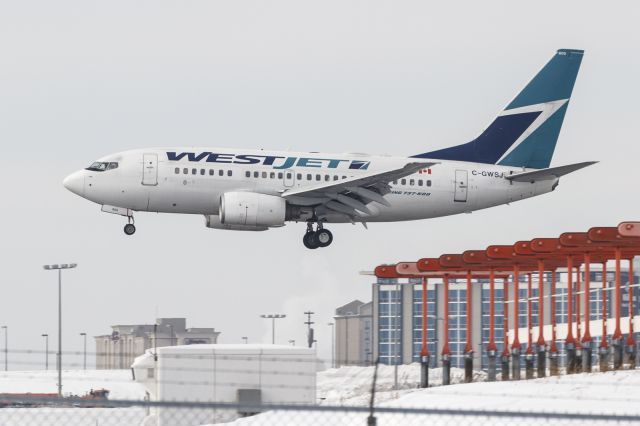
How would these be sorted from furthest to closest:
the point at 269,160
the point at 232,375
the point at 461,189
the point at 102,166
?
1. the point at 461,189
2. the point at 269,160
3. the point at 102,166
4. the point at 232,375

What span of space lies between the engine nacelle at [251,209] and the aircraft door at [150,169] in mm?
2955

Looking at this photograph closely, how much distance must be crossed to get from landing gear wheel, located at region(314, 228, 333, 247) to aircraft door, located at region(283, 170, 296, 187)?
252 cm

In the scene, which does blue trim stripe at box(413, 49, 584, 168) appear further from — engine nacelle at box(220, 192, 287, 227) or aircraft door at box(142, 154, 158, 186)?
aircraft door at box(142, 154, 158, 186)

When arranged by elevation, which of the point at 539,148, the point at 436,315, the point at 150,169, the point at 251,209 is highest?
the point at 539,148

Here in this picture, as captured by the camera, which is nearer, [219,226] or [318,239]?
[219,226]

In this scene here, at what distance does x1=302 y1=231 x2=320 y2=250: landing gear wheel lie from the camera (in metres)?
67.9

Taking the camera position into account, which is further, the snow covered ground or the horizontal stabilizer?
the horizontal stabilizer

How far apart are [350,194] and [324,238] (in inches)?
89.2

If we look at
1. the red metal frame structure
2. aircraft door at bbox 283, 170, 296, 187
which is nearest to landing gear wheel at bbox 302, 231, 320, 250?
aircraft door at bbox 283, 170, 296, 187

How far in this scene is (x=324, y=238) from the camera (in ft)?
223

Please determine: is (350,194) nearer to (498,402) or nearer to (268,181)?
(268,181)

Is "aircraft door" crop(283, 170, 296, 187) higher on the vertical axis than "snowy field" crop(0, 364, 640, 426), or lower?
higher

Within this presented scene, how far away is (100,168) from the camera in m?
65.6

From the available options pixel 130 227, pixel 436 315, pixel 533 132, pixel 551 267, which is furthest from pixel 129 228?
pixel 436 315
